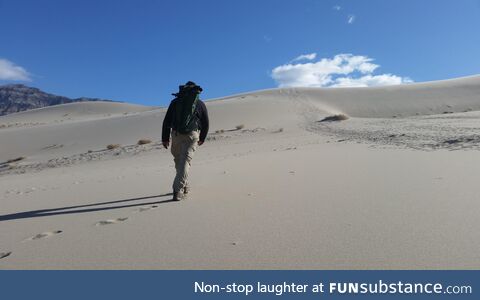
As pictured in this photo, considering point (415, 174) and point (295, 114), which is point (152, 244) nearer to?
point (415, 174)

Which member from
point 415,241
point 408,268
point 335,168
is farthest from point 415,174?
point 408,268

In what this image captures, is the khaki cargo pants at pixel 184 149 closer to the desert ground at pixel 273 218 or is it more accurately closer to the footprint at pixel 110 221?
the desert ground at pixel 273 218

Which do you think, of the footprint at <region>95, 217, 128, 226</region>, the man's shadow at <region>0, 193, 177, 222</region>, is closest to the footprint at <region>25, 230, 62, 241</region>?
the footprint at <region>95, 217, 128, 226</region>

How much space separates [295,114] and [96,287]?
2799cm

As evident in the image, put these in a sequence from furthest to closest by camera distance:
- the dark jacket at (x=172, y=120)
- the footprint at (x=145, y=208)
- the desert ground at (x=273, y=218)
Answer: the dark jacket at (x=172, y=120)
the footprint at (x=145, y=208)
the desert ground at (x=273, y=218)

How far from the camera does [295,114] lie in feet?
97.5

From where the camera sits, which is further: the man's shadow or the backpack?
the backpack

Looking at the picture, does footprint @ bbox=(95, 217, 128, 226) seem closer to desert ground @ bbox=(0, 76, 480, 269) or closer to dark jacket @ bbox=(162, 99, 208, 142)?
desert ground @ bbox=(0, 76, 480, 269)

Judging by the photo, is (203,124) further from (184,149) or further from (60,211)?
(60,211)

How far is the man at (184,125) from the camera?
505cm

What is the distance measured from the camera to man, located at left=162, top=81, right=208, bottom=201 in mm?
5055

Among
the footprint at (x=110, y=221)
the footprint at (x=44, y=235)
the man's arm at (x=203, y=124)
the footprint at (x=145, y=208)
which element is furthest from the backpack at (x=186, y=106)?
the footprint at (x=44, y=235)

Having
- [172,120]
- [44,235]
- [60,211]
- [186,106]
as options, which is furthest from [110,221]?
[186,106]

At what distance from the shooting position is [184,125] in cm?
507
